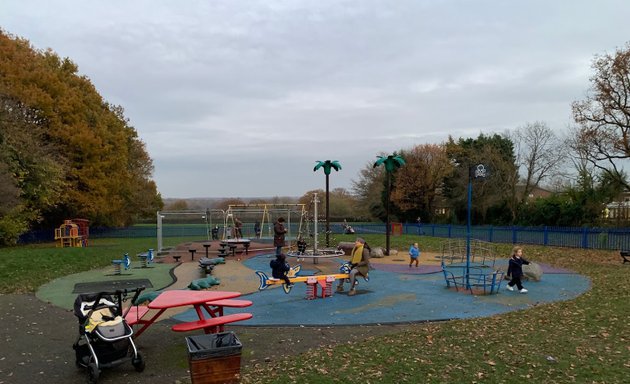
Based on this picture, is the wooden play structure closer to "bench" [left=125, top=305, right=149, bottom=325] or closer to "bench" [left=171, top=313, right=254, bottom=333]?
"bench" [left=125, top=305, right=149, bottom=325]

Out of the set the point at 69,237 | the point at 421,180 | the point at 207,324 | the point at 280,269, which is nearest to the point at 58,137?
the point at 69,237

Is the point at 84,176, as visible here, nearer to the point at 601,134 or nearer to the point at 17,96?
the point at 17,96

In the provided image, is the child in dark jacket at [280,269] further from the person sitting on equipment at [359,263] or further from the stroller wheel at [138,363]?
the stroller wheel at [138,363]

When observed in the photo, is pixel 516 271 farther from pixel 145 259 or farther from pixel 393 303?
pixel 145 259

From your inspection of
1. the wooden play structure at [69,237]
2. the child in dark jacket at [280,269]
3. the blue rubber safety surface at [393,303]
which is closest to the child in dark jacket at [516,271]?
the blue rubber safety surface at [393,303]

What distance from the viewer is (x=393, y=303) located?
1103 centimetres

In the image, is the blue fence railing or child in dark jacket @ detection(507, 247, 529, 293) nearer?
child in dark jacket @ detection(507, 247, 529, 293)

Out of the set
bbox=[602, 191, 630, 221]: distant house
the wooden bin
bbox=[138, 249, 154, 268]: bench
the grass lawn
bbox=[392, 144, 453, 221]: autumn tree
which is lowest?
bbox=[138, 249, 154, 268]: bench

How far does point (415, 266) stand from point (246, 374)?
12738 mm

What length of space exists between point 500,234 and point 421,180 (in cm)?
1764

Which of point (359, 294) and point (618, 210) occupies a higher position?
point (618, 210)

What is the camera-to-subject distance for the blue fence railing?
2334 cm

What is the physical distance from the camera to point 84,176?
3447 centimetres

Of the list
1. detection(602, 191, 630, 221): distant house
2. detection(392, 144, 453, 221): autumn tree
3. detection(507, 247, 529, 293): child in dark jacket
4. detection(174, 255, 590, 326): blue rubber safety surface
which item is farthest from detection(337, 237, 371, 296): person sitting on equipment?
detection(392, 144, 453, 221): autumn tree
